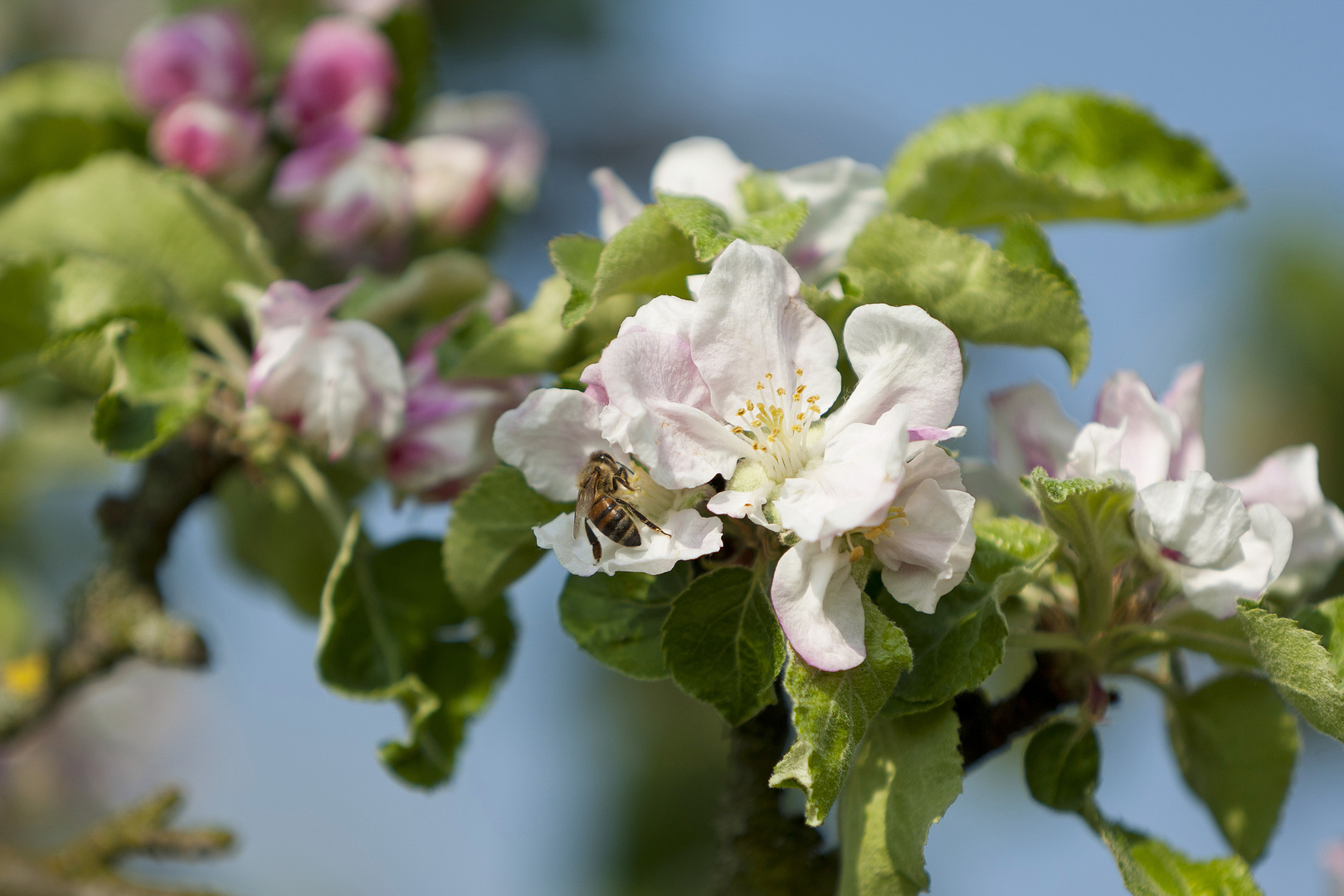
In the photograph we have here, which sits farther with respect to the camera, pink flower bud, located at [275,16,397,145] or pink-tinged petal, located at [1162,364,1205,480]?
pink flower bud, located at [275,16,397,145]

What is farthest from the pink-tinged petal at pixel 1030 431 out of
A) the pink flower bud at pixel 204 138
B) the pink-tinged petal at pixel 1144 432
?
the pink flower bud at pixel 204 138

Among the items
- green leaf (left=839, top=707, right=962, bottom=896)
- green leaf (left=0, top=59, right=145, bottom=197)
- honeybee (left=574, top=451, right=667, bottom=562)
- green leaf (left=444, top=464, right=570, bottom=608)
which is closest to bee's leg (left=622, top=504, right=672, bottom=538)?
honeybee (left=574, top=451, right=667, bottom=562)

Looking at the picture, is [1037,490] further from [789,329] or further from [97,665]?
[97,665]

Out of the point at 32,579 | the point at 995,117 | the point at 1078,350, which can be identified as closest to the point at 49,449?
the point at 32,579

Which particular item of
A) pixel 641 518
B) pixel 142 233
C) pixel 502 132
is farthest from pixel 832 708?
pixel 502 132

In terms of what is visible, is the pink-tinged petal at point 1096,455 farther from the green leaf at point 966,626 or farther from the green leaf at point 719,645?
the green leaf at point 719,645

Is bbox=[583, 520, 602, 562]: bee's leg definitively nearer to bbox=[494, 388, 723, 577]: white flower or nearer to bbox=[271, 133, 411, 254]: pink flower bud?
bbox=[494, 388, 723, 577]: white flower
